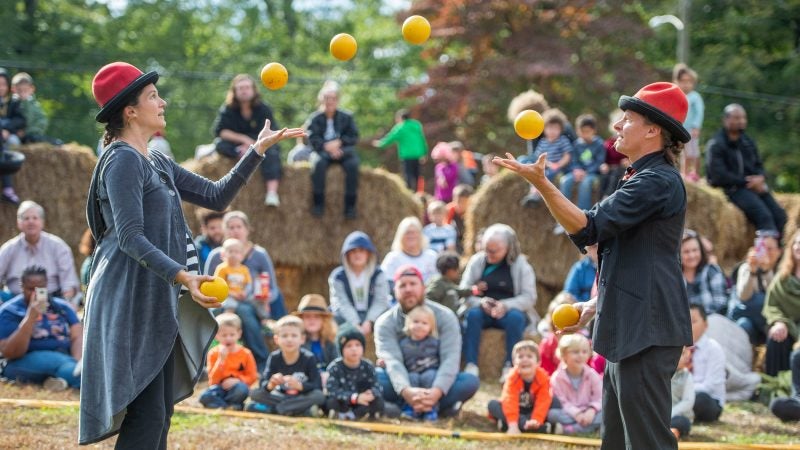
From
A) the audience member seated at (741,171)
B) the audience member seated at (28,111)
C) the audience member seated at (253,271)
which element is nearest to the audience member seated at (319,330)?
the audience member seated at (253,271)

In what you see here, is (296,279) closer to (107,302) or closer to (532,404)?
(532,404)

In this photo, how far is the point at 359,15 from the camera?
39.5 m

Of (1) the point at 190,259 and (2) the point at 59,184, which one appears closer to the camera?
(1) the point at 190,259

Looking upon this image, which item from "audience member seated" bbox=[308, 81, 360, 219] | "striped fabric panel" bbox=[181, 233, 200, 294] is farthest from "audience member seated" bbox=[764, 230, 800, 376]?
"striped fabric panel" bbox=[181, 233, 200, 294]

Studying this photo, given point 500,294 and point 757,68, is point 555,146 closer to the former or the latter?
point 500,294

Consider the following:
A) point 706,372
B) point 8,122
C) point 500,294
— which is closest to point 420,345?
point 500,294

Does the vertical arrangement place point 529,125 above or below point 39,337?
above

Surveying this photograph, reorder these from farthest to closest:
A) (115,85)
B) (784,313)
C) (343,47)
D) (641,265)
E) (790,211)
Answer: (790,211) → (784,313) → (343,47) → (115,85) → (641,265)

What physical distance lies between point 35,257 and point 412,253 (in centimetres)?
346

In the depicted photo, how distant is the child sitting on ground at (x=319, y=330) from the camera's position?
30.4ft

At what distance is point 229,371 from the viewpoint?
337 inches

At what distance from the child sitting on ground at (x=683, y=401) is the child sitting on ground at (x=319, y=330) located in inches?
110

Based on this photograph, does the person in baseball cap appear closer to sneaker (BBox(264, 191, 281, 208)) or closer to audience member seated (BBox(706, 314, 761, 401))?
audience member seated (BBox(706, 314, 761, 401))

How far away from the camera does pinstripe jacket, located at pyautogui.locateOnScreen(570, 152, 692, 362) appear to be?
4410mm
